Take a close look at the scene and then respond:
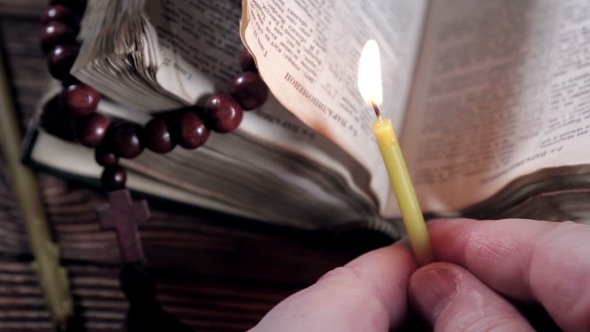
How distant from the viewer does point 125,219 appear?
Answer: 48cm

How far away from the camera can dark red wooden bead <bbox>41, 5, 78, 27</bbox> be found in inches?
20.0

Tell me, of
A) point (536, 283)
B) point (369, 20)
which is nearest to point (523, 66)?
point (369, 20)

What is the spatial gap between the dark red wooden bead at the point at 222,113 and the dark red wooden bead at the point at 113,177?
119mm

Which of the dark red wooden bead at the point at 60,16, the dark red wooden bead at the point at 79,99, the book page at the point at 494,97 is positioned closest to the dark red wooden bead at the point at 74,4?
the dark red wooden bead at the point at 60,16

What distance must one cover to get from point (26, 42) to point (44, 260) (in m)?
0.30

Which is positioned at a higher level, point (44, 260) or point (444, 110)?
point (444, 110)

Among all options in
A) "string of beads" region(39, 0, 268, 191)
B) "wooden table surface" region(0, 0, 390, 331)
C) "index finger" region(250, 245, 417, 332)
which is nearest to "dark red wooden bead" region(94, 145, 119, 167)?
"string of beads" region(39, 0, 268, 191)

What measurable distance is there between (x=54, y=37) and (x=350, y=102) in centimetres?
31

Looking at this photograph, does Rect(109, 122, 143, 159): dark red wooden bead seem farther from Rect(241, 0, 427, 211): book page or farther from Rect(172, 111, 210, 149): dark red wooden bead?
Rect(241, 0, 427, 211): book page

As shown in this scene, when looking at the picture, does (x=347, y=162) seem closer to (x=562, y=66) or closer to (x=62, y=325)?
(x=562, y=66)

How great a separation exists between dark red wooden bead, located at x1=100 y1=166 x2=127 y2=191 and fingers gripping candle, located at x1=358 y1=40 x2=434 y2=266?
0.89ft

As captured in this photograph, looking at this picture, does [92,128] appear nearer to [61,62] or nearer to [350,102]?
[61,62]

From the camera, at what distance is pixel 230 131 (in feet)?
1.47

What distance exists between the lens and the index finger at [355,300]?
0.29 meters
